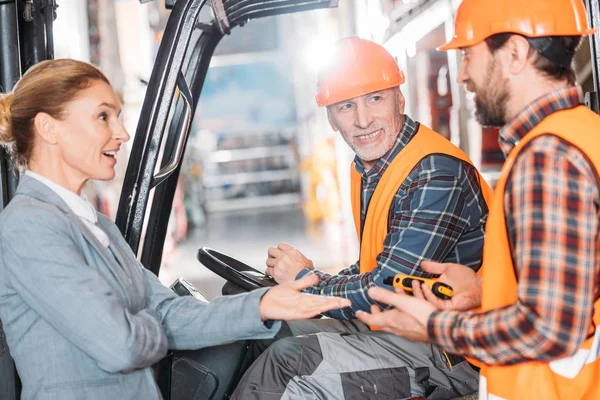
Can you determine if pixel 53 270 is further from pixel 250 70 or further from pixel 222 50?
pixel 250 70

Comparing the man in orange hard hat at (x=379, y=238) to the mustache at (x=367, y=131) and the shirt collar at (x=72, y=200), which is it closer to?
the mustache at (x=367, y=131)

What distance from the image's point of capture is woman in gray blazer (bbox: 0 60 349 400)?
1.78 metres

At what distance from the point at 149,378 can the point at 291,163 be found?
96.4ft

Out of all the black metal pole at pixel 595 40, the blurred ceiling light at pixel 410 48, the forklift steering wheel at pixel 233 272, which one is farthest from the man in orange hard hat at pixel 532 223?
the blurred ceiling light at pixel 410 48

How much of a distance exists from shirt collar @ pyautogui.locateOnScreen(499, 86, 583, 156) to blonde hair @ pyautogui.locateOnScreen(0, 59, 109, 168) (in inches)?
44.0

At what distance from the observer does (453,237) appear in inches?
105

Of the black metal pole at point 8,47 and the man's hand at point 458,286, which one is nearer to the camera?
the man's hand at point 458,286

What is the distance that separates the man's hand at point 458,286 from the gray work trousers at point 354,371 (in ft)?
1.47

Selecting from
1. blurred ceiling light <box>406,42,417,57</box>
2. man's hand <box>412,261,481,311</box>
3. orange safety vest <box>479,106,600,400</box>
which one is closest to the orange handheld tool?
man's hand <box>412,261,481,311</box>

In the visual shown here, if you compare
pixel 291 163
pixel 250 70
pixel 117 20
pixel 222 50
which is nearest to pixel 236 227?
pixel 222 50

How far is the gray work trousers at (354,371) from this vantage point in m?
2.46

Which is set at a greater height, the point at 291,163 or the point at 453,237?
the point at 291,163

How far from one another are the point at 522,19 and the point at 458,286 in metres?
0.81

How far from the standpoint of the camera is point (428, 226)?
2621 mm
